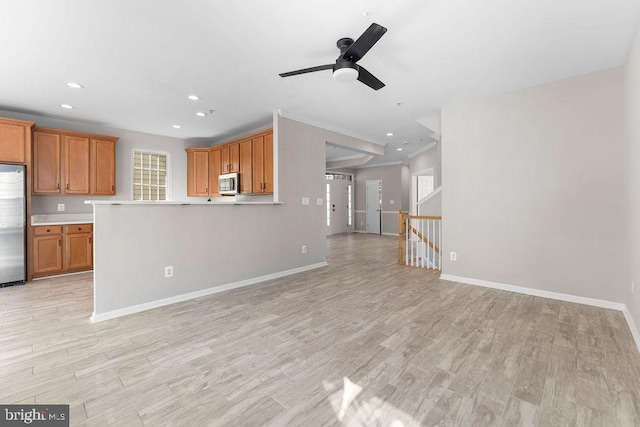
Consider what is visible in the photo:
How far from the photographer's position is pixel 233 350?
2.18 metres

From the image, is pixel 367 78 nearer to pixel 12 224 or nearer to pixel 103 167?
pixel 103 167

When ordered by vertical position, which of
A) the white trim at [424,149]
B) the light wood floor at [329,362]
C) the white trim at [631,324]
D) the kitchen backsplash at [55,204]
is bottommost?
the light wood floor at [329,362]

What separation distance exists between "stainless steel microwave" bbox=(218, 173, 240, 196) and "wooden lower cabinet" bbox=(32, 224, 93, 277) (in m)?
2.29

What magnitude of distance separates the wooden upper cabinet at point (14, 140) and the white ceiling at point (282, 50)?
1.08 ft

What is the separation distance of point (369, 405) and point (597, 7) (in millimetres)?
3231

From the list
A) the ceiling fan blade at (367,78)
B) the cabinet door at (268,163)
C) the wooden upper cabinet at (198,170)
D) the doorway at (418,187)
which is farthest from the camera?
the doorway at (418,187)

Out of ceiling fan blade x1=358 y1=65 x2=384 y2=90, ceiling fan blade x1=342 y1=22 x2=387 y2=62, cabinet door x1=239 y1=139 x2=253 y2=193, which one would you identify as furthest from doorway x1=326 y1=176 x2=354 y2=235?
ceiling fan blade x1=342 y1=22 x2=387 y2=62

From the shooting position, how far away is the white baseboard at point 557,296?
2516 millimetres

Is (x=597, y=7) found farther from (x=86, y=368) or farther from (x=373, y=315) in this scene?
(x=86, y=368)

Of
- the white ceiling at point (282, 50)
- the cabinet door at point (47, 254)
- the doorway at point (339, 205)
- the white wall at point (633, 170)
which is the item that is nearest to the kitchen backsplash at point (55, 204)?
the cabinet door at point (47, 254)

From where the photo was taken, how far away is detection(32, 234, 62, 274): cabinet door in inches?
167

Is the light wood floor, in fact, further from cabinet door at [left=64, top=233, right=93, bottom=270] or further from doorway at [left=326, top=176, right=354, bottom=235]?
doorway at [left=326, top=176, right=354, bottom=235]

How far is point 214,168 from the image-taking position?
586cm

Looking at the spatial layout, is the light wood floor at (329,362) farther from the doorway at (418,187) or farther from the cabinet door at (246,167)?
the doorway at (418,187)
